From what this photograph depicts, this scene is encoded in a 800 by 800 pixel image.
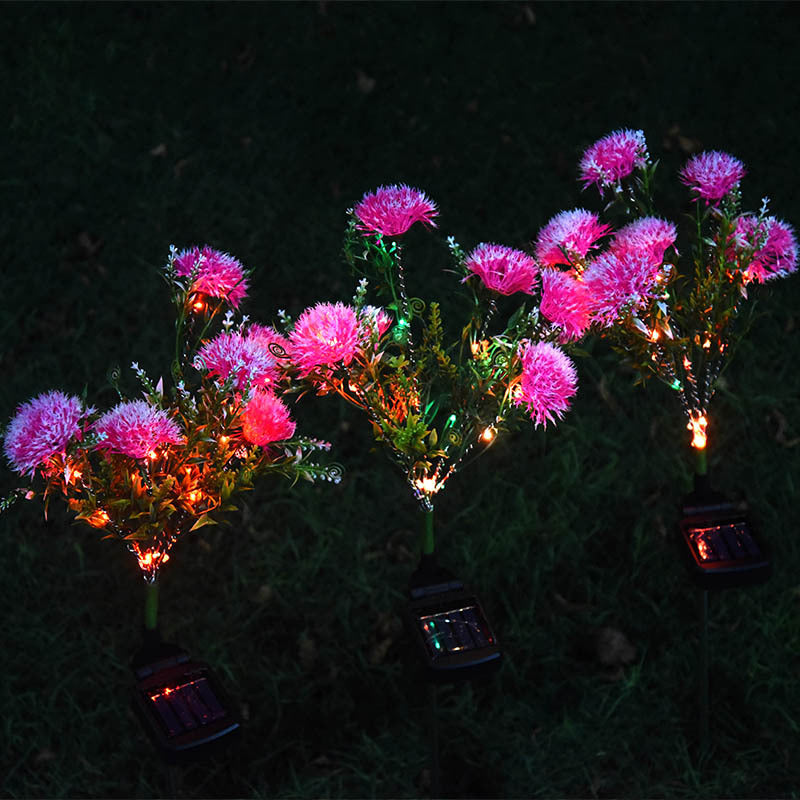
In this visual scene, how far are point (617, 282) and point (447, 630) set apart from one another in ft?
2.54

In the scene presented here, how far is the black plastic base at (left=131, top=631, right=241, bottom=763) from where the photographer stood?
65.8 inches

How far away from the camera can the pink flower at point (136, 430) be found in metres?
1.62

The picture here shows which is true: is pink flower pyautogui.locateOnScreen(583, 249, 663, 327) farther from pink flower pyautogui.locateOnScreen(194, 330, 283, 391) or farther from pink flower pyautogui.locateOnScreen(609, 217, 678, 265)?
pink flower pyautogui.locateOnScreen(194, 330, 283, 391)

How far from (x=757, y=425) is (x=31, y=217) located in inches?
100

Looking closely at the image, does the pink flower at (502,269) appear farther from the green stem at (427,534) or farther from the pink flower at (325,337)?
the green stem at (427,534)

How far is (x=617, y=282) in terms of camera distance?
72.4 inches

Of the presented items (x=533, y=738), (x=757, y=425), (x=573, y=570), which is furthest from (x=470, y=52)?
(x=533, y=738)

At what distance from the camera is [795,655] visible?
261cm

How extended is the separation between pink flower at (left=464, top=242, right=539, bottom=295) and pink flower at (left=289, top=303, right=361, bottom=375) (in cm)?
27

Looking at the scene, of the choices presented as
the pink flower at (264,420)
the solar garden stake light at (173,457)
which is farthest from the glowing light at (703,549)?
the pink flower at (264,420)

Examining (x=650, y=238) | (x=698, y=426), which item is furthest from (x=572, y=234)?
(x=698, y=426)

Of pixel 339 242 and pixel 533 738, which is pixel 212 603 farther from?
pixel 339 242

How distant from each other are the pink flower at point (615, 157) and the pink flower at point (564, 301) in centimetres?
34

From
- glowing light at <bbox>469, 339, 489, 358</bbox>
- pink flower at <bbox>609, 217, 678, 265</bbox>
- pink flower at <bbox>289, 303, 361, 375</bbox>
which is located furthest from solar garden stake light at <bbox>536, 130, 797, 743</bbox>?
pink flower at <bbox>289, 303, 361, 375</bbox>
